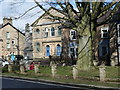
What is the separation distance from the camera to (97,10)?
1959 cm

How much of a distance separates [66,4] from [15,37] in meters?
45.8

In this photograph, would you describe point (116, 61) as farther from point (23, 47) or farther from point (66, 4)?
point (23, 47)

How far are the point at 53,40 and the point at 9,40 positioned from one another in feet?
65.9

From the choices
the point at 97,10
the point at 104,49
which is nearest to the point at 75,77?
the point at 97,10

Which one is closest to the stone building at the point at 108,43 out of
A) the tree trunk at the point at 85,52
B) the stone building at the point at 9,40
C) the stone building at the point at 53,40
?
the stone building at the point at 53,40

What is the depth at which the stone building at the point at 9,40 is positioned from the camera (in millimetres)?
60441

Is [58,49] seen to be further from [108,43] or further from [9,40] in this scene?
[9,40]

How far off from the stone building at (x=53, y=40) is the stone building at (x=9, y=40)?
13.4m

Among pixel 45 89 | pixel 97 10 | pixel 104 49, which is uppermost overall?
pixel 97 10

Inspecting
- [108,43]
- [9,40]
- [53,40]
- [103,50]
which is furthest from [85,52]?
[9,40]

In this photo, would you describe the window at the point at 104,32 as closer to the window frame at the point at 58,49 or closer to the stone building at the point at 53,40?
the stone building at the point at 53,40

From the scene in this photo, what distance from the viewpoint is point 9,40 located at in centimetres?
6225

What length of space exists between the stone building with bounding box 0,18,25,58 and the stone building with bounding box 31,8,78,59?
44.0ft

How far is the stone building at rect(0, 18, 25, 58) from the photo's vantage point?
198 feet
